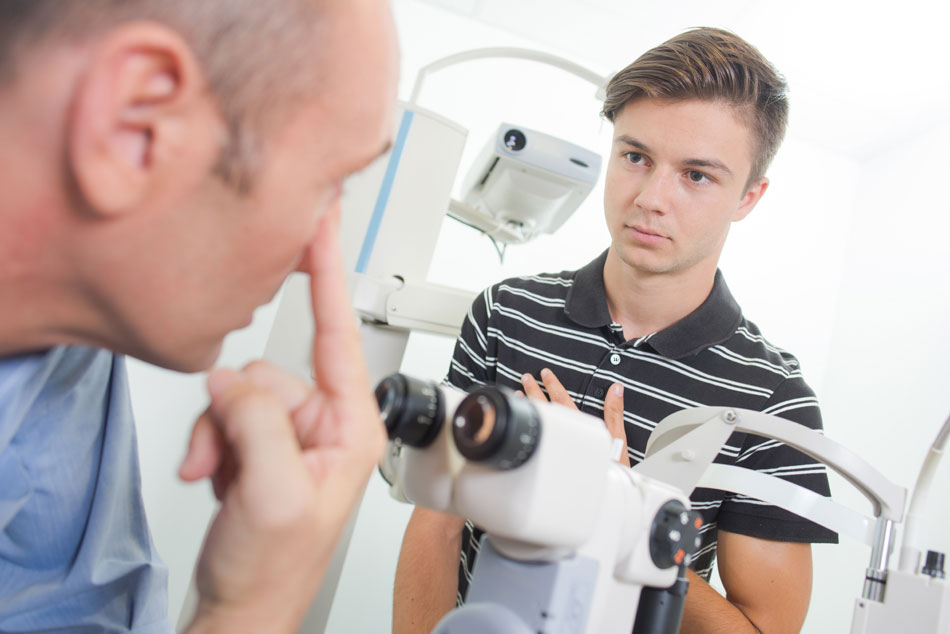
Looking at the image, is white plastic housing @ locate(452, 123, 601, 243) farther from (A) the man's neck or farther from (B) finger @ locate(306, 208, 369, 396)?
(B) finger @ locate(306, 208, 369, 396)

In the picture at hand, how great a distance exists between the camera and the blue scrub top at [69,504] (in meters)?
0.56

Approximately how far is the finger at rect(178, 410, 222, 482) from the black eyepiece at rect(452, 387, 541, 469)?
204mm

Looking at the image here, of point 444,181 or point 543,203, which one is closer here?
point 444,181

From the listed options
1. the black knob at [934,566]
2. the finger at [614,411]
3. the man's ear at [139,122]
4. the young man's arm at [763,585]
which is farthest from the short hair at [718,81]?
the man's ear at [139,122]

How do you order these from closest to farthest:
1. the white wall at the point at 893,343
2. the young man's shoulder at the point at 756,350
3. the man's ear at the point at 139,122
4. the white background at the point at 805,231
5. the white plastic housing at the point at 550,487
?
the man's ear at the point at 139,122 < the white plastic housing at the point at 550,487 < the young man's shoulder at the point at 756,350 < the white background at the point at 805,231 < the white wall at the point at 893,343

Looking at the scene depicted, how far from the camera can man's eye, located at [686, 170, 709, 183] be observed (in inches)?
48.8

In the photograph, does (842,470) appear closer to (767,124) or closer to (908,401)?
(767,124)

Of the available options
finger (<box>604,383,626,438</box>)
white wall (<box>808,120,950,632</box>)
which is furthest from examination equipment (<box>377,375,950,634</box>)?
white wall (<box>808,120,950,632</box>)

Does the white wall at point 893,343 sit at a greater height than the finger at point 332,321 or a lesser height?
greater

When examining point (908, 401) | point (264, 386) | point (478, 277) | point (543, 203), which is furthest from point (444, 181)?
point (908, 401)

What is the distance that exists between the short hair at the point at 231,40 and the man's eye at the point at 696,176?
96cm

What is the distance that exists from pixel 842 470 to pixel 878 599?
14 cm

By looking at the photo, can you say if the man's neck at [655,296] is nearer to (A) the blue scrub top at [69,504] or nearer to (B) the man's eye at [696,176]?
(B) the man's eye at [696,176]

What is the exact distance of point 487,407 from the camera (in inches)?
19.0
